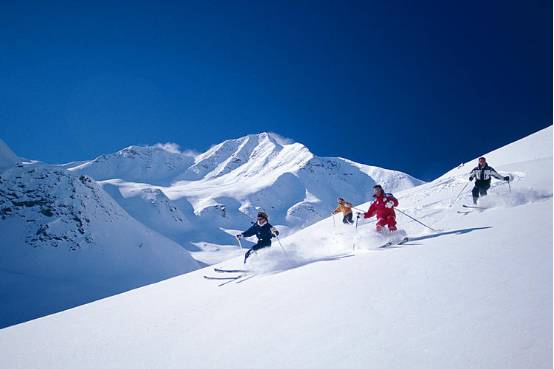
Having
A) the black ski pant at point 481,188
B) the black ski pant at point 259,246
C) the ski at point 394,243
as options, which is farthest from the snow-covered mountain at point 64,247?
the black ski pant at point 481,188

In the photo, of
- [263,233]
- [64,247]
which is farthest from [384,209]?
[64,247]

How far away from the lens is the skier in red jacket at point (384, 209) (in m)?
8.71

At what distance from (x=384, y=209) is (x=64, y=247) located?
67.4m

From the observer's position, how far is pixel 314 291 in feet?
15.6

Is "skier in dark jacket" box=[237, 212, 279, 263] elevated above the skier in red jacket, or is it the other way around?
the skier in red jacket

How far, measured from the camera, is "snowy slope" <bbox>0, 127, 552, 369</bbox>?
2568mm

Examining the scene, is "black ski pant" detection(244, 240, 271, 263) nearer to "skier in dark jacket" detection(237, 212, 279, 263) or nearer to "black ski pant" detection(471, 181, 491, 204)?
"skier in dark jacket" detection(237, 212, 279, 263)

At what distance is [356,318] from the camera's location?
345cm

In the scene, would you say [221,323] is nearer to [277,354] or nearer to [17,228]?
[277,354]

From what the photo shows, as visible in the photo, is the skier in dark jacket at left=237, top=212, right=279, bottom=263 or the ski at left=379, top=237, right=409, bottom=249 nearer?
the ski at left=379, top=237, right=409, bottom=249

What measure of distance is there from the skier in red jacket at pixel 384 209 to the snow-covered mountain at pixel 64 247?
56.3 meters

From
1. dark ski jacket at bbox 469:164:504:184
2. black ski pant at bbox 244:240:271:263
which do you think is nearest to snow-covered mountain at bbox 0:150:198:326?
black ski pant at bbox 244:240:271:263

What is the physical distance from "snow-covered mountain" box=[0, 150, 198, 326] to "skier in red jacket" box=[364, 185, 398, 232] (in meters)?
56.3

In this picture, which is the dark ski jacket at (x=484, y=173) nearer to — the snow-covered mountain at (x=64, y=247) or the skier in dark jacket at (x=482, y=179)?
the skier in dark jacket at (x=482, y=179)
